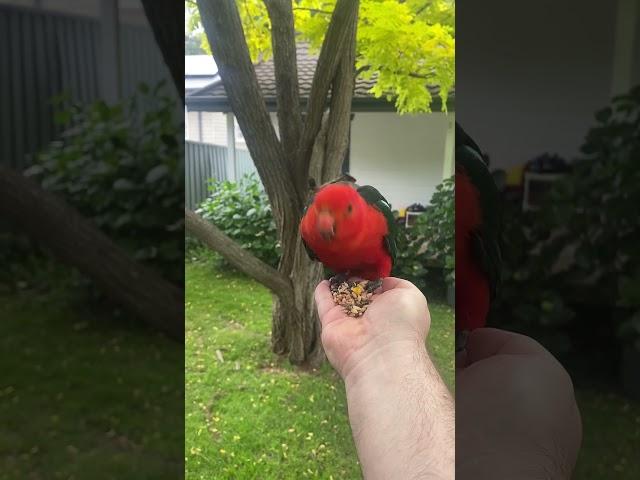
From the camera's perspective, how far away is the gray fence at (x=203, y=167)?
1.71ft

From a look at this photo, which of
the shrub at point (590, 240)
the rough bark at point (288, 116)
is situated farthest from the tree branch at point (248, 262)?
the shrub at point (590, 240)

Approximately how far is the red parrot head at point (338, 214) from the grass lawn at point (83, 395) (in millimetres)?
186

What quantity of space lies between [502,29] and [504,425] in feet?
1.04

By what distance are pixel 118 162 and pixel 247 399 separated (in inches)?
9.9

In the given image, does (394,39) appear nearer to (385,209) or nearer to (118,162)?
(385,209)

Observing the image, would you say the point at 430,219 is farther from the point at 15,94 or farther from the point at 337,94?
the point at 15,94

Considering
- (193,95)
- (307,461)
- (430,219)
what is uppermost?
(193,95)

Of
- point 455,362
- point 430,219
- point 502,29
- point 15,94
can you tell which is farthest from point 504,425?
point 15,94

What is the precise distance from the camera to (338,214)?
1.56 feet

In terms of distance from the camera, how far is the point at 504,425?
489mm

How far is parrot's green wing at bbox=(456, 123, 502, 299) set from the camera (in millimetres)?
440

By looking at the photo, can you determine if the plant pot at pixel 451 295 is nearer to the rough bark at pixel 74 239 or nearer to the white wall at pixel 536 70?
the white wall at pixel 536 70

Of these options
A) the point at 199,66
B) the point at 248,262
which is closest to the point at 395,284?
the point at 248,262

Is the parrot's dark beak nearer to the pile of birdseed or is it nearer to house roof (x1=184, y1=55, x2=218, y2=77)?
the pile of birdseed
